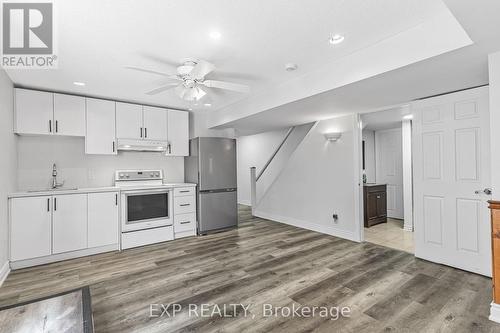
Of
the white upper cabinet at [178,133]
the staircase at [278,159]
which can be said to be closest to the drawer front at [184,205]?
the white upper cabinet at [178,133]

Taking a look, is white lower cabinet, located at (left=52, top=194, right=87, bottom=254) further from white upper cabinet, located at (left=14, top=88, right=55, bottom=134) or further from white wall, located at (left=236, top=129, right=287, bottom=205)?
white wall, located at (left=236, top=129, right=287, bottom=205)

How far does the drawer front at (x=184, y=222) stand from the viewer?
14.3 feet

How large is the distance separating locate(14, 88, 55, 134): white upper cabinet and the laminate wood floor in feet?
6.33

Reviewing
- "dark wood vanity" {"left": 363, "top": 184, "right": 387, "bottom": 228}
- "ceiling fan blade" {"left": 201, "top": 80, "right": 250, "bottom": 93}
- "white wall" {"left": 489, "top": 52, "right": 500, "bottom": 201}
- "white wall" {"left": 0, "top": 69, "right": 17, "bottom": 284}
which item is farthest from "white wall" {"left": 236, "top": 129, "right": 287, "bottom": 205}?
"white wall" {"left": 0, "top": 69, "right": 17, "bottom": 284}

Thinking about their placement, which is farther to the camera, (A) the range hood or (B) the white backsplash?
(A) the range hood

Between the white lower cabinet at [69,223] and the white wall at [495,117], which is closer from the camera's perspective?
the white wall at [495,117]

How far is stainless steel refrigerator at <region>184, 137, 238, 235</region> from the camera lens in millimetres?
4629

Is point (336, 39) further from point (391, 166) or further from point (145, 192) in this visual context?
point (391, 166)

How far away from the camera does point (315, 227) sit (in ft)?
15.5

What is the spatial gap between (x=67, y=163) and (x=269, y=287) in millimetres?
3733

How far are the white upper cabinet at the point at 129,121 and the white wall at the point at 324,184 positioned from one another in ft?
10.4

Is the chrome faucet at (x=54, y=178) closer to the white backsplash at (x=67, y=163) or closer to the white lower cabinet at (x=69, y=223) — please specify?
the white backsplash at (x=67, y=163)

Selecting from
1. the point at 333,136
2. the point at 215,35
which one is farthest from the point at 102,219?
the point at 333,136

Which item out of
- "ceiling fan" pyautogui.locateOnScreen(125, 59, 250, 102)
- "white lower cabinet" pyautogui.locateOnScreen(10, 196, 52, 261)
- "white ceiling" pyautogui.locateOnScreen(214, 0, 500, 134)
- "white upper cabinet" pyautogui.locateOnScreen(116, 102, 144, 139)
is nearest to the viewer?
"white ceiling" pyautogui.locateOnScreen(214, 0, 500, 134)
